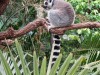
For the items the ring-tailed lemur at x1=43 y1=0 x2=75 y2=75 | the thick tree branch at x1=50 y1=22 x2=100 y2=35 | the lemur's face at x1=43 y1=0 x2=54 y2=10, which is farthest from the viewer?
the lemur's face at x1=43 y1=0 x2=54 y2=10

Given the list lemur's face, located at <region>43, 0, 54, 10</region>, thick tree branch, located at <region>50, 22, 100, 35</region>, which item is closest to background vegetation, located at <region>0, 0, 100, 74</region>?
lemur's face, located at <region>43, 0, 54, 10</region>

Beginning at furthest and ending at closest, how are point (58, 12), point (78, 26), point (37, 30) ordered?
point (37, 30)
point (58, 12)
point (78, 26)

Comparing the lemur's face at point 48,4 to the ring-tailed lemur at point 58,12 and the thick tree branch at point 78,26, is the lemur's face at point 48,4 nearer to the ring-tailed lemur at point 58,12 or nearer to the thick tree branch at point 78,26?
the ring-tailed lemur at point 58,12

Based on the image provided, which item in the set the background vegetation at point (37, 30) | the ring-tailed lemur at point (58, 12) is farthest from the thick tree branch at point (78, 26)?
the background vegetation at point (37, 30)

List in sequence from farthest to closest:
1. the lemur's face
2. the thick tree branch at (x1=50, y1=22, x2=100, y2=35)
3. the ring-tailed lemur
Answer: the lemur's face
the ring-tailed lemur
the thick tree branch at (x1=50, y1=22, x2=100, y2=35)

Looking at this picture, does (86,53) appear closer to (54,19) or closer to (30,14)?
(54,19)

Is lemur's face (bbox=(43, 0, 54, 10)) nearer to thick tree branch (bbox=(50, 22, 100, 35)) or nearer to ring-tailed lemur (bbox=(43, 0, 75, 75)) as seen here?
ring-tailed lemur (bbox=(43, 0, 75, 75))

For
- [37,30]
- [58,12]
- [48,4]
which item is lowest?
[37,30]

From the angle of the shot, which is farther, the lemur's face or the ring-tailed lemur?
the lemur's face

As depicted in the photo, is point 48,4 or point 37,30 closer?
point 48,4

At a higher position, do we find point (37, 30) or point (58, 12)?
point (58, 12)

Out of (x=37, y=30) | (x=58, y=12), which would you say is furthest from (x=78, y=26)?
(x=37, y=30)

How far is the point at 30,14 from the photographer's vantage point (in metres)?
5.40

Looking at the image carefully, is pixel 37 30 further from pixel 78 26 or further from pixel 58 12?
pixel 78 26
